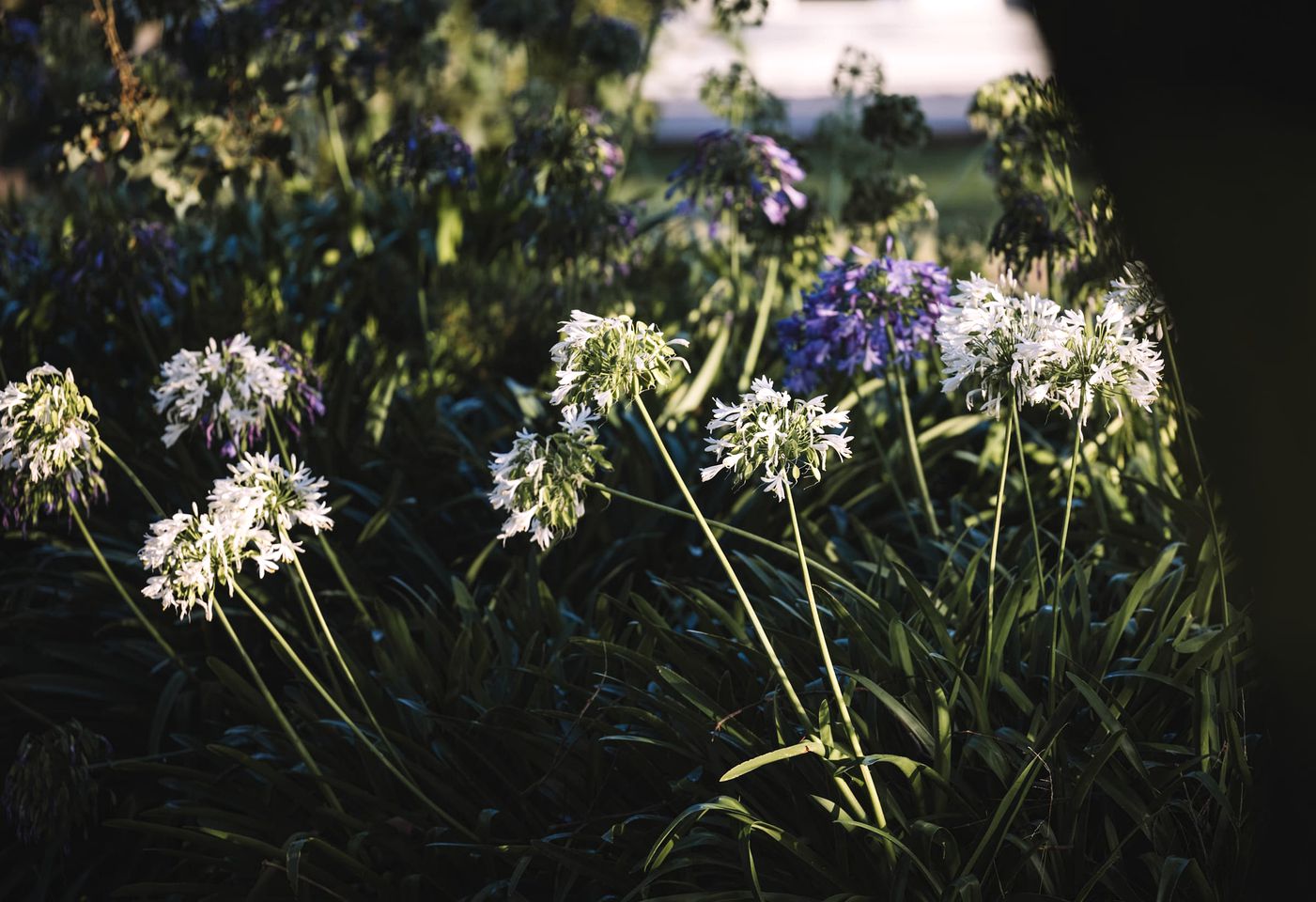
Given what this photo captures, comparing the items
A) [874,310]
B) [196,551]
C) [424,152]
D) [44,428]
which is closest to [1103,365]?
[874,310]

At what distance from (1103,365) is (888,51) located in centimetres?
2268

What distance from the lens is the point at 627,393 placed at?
2020mm

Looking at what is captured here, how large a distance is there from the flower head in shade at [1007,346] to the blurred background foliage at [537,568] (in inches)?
9.8

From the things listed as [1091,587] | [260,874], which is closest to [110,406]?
[260,874]

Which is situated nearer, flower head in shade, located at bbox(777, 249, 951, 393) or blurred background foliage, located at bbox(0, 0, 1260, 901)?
blurred background foliage, located at bbox(0, 0, 1260, 901)

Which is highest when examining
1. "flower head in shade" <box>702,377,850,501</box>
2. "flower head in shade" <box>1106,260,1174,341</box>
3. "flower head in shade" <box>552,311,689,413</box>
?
"flower head in shade" <box>1106,260,1174,341</box>

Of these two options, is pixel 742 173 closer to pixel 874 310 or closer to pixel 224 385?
pixel 874 310

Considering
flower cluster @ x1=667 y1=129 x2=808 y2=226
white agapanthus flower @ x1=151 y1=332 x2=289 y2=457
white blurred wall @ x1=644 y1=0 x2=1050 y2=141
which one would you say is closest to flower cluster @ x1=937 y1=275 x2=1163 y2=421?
white agapanthus flower @ x1=151 y1=332 x2=289 y2=457

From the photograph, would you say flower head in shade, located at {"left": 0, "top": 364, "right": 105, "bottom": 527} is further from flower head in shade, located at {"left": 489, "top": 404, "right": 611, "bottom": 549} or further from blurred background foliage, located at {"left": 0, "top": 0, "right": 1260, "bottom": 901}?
flower head in shade, located at {"left": 489, "top": 404, "right": 611, "bottom": 549}

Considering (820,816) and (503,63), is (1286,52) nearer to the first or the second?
(820,816)

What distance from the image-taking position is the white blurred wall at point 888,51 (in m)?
19.5

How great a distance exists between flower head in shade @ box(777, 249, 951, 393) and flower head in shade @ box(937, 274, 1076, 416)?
91 cm

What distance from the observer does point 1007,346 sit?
2037 mm

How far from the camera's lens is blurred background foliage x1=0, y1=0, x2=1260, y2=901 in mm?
2381
